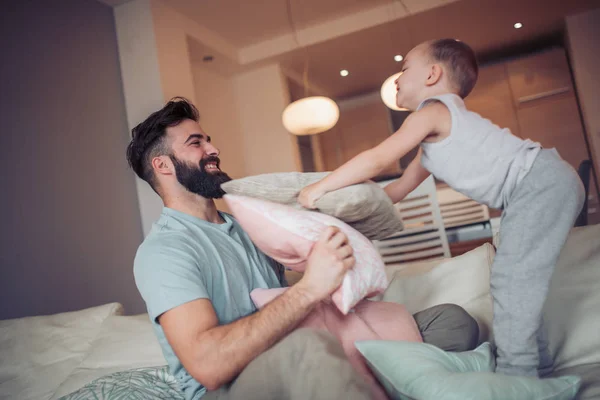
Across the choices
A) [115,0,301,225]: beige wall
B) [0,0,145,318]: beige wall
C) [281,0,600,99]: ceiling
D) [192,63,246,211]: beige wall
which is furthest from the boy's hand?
[281,0,600,99]: ceiling

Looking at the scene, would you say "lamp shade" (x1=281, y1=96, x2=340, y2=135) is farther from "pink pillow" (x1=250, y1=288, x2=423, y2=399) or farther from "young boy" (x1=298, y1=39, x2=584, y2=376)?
"pink pillow" (x1=250, y1=288, x2=423, y2=399)

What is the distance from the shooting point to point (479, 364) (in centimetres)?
94

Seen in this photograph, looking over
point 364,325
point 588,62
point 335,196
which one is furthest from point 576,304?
point 588,62

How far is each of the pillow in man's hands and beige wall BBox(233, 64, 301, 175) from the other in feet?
13.5

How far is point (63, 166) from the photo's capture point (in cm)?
286

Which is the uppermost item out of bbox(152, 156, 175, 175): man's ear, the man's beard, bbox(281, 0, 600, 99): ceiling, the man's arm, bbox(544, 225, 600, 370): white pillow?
bbox(281, 0, 600, 99): ceiling

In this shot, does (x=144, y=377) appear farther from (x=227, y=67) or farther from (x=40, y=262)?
(x=227, y=67)

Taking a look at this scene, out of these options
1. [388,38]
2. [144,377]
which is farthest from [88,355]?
[388,38]

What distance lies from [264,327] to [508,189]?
69cm

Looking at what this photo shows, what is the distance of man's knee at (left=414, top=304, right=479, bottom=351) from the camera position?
1052 millimetres

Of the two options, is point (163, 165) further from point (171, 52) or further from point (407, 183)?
point (171, 52)

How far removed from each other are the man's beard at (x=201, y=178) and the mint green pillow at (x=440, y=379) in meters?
0.64

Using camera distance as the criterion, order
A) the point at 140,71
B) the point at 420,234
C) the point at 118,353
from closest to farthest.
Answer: the point at 118,353 < the point at 420,234 < the point at 140,71

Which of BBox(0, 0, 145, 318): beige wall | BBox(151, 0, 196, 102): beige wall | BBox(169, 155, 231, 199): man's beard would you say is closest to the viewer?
BBox(169, 155, 231, 199): man's beard
